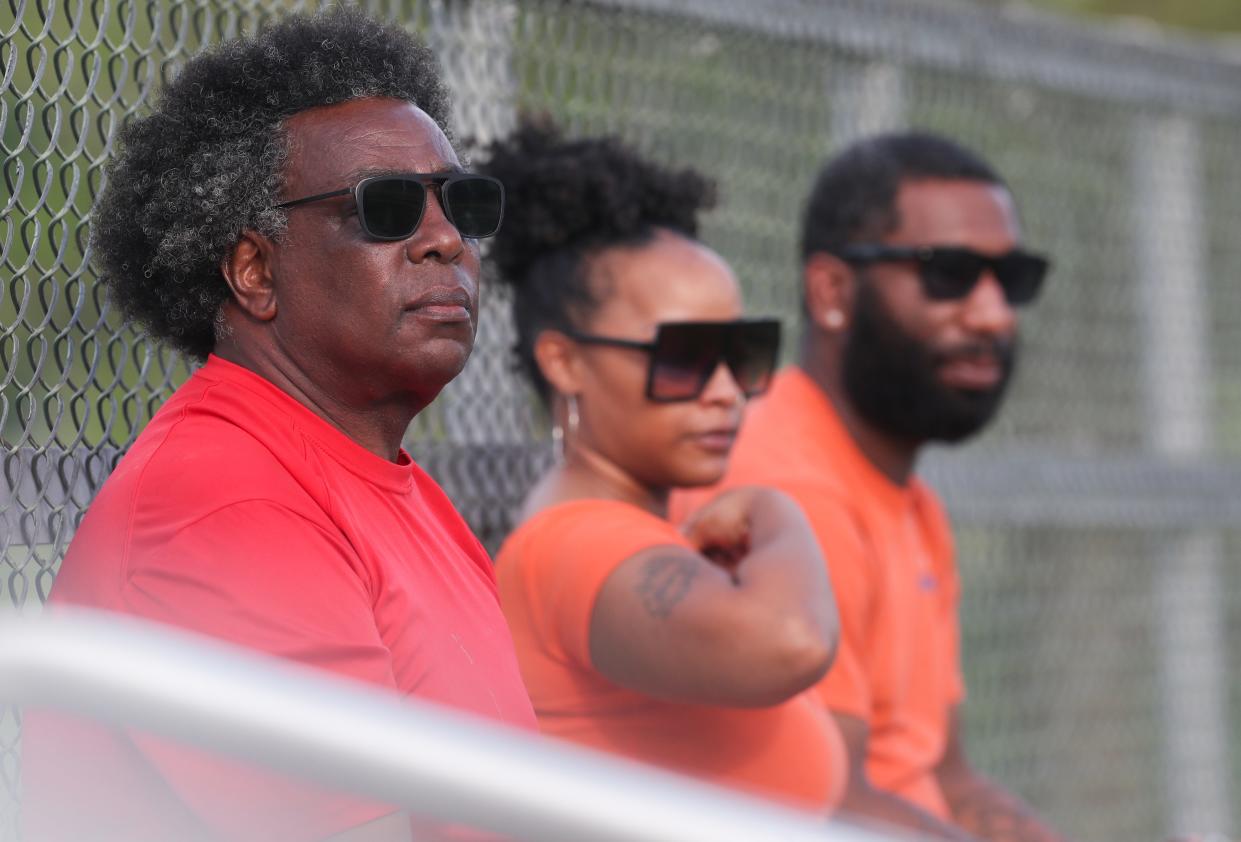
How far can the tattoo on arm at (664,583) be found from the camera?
2715 millimetres

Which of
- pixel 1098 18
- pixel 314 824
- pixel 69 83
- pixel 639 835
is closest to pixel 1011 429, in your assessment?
pixel 69 83

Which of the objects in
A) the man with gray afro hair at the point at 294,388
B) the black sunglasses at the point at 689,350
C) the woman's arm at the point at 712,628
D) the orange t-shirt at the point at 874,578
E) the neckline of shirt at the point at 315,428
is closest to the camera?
the man with gray afro hair at the point at 294,388

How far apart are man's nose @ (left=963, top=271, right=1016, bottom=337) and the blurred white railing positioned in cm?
308

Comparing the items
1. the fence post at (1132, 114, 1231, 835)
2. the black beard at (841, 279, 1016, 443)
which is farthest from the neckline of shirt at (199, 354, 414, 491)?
the fence post at (1132, 114, 1231, 835)

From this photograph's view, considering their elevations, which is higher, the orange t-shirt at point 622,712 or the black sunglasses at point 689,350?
the black sunglasses at point 689,350

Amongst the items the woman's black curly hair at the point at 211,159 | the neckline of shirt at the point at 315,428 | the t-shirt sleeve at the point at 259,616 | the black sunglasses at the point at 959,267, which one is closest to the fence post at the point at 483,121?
the black sunglasses at the point at 959,267

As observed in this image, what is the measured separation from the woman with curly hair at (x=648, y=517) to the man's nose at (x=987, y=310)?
89 cm

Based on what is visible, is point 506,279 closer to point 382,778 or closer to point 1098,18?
point 382,778

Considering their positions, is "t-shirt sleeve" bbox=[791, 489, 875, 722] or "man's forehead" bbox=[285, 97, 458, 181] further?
"t-shirt sleeve" bbox=[791, 489, 875, 722]

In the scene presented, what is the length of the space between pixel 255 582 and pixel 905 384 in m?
2.44

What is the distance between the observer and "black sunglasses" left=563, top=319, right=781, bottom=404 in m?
3.17

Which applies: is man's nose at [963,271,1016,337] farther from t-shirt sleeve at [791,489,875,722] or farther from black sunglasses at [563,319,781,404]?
black sunglasses at [563,319,781,404]

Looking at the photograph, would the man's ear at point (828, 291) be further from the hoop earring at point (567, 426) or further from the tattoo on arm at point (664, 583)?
the tattoo on arm at point (664, 583)

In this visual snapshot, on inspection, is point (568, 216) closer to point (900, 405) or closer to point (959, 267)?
point (900, 405)
